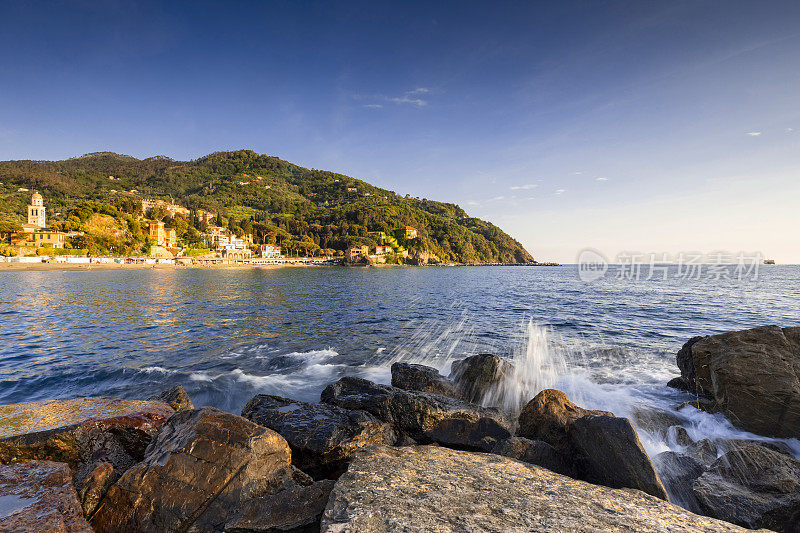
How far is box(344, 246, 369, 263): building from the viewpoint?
14412cm

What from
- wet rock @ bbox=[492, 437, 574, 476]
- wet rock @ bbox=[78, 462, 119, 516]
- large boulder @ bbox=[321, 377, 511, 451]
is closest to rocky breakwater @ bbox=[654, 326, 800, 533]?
wet rock @ bbox=[492, 437, 574, 476]

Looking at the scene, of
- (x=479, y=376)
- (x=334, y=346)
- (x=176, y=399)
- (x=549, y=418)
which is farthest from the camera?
(x=334, y=346)

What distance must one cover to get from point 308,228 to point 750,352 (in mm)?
170910

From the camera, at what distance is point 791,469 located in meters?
5.21

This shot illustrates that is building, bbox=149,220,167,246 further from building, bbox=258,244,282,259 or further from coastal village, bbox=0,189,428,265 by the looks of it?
building, bbox=258,244,282,259

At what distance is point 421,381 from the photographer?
31.3ft

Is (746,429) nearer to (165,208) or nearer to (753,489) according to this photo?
(753,489)

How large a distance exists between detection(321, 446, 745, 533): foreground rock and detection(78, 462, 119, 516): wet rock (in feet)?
9.68

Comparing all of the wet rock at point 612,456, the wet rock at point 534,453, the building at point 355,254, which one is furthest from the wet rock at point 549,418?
the building at point 355,254

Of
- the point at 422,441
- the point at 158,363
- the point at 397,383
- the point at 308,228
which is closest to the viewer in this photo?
the point at 422,441

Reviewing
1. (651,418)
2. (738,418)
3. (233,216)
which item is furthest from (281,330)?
(233,216)

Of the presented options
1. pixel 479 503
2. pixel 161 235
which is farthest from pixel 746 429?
pixel 161 235

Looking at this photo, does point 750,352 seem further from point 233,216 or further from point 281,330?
point 233,216

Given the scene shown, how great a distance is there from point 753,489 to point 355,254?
142019mm
